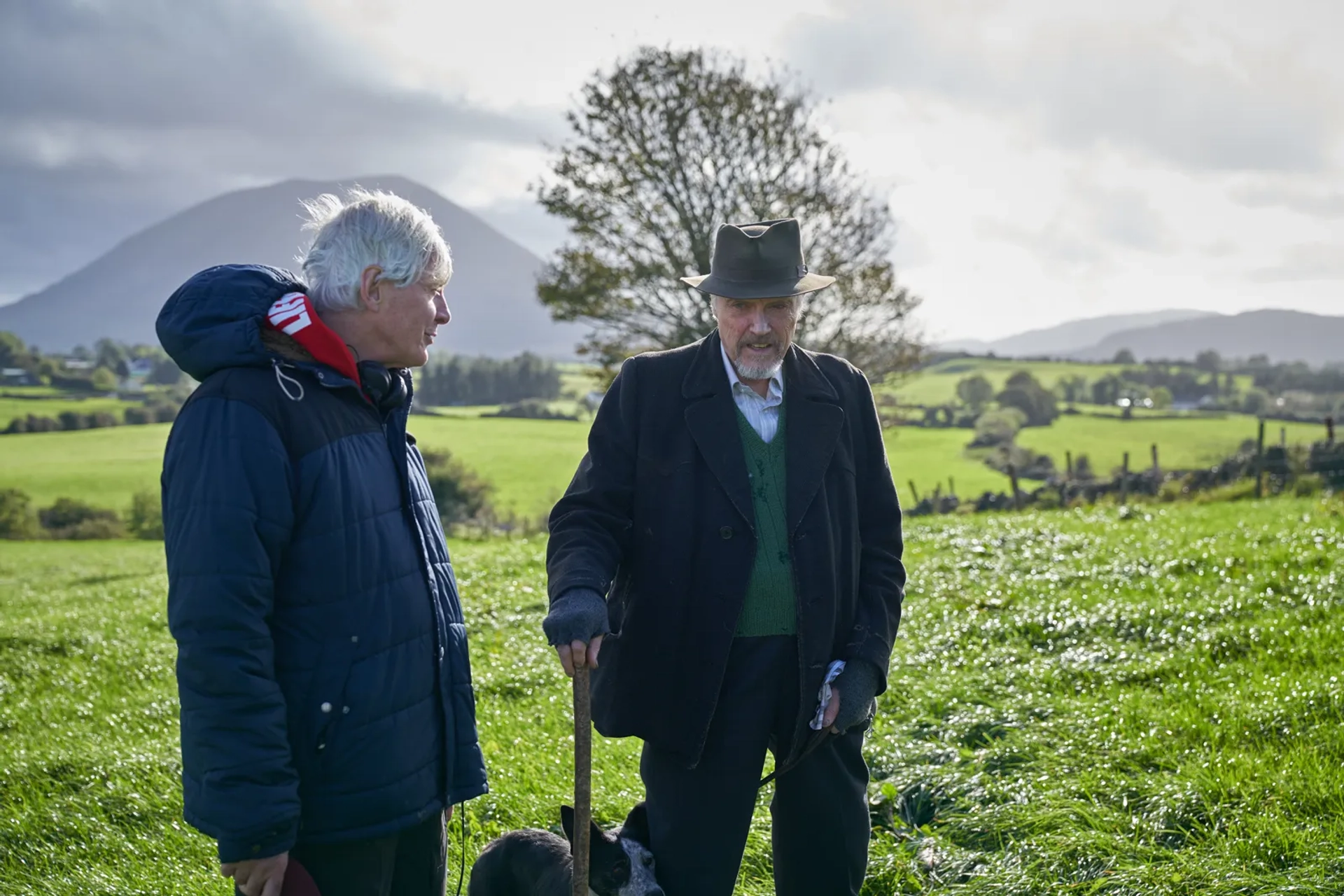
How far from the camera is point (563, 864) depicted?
369 centimetres

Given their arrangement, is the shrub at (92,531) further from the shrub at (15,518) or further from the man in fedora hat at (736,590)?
the man in fedora hat at (736,590)

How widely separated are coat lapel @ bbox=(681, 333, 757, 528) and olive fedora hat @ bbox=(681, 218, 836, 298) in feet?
0.91

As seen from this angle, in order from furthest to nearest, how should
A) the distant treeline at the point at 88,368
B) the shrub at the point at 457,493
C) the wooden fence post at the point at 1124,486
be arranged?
the distant treeline at the point at 88,368, the shrub at the point at 457,493, the wooden fence post at the point at 1124,486

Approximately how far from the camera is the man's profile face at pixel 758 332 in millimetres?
3365

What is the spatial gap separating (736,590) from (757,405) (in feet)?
2.17

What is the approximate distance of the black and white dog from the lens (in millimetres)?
3348

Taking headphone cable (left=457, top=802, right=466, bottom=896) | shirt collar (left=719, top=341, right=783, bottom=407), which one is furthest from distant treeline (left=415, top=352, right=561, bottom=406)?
shirt collar (left=719, top=341, right=783, bottom=407)

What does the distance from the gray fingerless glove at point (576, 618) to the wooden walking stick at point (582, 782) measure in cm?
11

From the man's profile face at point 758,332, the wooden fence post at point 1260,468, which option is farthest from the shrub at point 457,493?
the man's profile face at point 758,332

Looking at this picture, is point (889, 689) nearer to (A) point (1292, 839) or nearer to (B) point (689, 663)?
(A) point (1292, 839)

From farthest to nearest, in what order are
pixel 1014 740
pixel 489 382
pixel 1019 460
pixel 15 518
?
pixel 489 382
pixel 1019 460
pixel 15 518
pixel 1014 740

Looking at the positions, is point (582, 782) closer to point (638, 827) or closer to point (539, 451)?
point (638, 827)

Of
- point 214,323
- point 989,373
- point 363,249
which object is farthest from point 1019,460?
point 214,323

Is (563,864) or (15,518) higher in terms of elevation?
(563,864)
